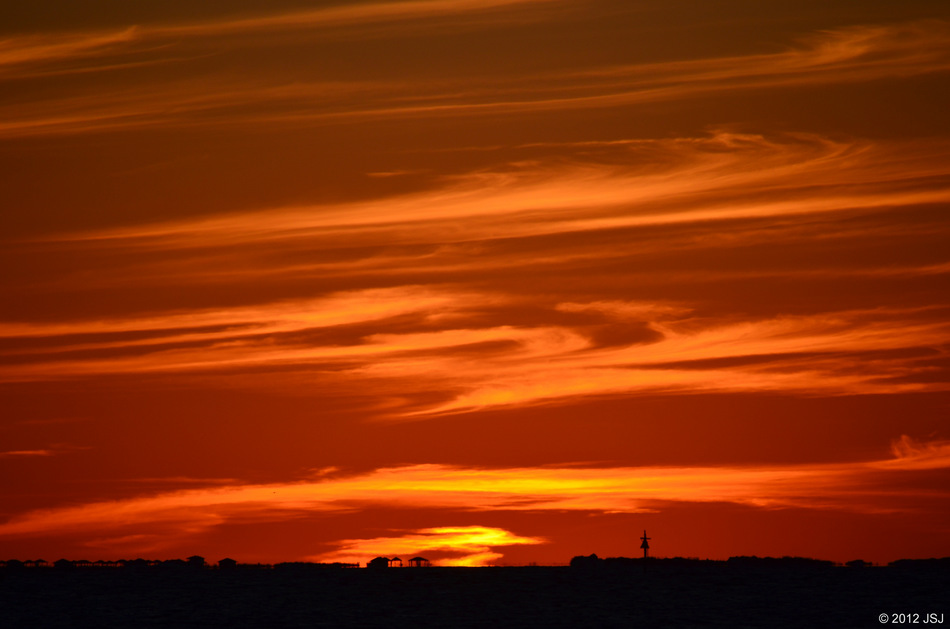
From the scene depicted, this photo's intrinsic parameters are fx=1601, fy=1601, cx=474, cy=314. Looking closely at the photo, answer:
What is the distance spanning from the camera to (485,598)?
17150 cm

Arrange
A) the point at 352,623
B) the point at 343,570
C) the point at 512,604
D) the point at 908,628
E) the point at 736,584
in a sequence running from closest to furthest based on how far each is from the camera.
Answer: the point at 908,628 → the point at 352,623 → the point at 512,604 → the point at 736,584 → the point at 343,570

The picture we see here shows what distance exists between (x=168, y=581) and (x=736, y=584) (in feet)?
220

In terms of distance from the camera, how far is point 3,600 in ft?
575

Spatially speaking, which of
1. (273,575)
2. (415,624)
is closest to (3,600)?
(273,575)

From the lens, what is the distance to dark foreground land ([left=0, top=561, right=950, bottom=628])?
158m

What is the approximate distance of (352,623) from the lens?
156 meters

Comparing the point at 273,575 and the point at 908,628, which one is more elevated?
the point at 273,575

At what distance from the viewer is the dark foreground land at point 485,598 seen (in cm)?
15762

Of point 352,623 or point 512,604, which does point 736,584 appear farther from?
point 352,623

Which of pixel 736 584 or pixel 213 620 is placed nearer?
pixel 213 620

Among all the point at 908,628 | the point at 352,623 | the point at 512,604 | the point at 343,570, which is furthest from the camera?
the point at 343,570

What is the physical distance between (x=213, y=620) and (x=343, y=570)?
39.5m

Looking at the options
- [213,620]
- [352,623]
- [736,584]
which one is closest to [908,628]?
[736,584]

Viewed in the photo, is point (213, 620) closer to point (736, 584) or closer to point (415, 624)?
point (415, 624)
